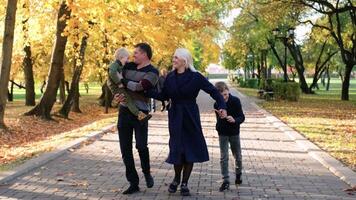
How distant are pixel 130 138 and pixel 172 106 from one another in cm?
79

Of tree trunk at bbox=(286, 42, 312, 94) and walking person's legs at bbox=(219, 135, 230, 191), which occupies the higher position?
tree trunk at bbox=(286, 42, 312, 94)

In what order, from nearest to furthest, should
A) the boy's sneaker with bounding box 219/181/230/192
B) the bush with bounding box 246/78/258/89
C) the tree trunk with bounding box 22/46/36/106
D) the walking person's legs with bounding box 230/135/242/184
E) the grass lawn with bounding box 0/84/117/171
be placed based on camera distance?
the boy's sneaker with bounding box 219/181/230/192
the walking person's legs with bounding box 230/135/242/184
the grass lawn with bounding box 0/84/117/171
the tree trunk with bounding box 22/46/36/106
the bush with bounding box 246/78/258/89

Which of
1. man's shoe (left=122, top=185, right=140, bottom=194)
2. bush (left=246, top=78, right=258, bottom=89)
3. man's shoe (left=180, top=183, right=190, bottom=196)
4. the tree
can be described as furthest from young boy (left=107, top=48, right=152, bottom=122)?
bush (left=246, top=78, right=258, bottom=89)

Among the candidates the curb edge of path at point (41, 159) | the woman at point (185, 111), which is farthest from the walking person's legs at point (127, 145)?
the curb edge of path at point (41, 159)

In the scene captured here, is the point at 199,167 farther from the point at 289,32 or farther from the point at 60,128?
the point at 289,32

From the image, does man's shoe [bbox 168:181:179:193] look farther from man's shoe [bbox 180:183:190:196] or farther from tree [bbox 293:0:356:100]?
tree [bbox 293:0:356:100]

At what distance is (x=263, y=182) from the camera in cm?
869

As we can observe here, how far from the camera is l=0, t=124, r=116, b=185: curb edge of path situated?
8.83m

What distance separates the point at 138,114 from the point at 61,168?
282cm

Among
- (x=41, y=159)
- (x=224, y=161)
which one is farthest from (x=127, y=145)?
(x=41, y=159)

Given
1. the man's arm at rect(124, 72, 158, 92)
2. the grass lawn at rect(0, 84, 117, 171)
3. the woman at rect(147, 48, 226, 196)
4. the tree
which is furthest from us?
the tree

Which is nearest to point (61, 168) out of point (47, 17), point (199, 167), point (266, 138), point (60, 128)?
point (199, 167)

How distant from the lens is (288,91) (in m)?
35.6

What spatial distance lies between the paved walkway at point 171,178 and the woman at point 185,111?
527mm
